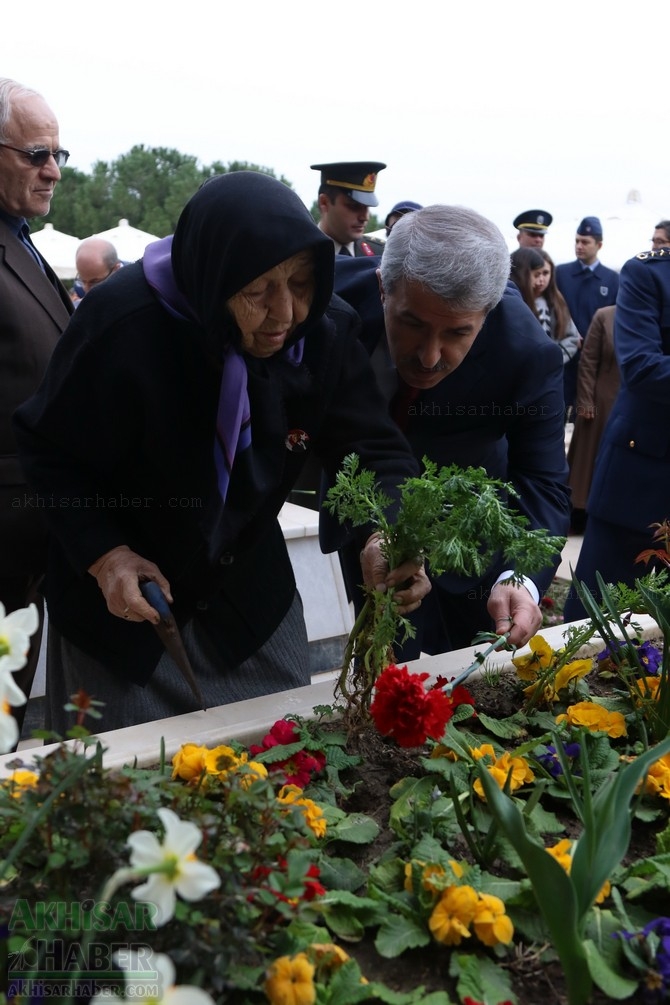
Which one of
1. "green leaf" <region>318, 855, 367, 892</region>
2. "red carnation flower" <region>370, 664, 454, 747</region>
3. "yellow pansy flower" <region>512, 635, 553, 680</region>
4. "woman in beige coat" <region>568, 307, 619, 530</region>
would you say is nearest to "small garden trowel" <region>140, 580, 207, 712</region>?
"red carnation flower" <region>370, 664, 454, 747</region>

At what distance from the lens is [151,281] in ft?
6.40

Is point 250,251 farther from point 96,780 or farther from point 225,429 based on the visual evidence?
point 96,780

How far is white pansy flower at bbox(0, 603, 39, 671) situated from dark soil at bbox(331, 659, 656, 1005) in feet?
2.01

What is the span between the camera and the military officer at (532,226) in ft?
25.1

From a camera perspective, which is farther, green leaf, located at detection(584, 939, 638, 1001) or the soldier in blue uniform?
the soldier in blue uniform

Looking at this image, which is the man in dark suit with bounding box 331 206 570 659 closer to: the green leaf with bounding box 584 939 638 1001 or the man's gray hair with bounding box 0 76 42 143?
the green leaf with bounding box 584 939 638 1001

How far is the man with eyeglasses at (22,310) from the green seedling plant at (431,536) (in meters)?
1.22

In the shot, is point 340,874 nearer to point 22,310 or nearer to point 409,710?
point 409,710

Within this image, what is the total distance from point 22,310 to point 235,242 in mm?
1241

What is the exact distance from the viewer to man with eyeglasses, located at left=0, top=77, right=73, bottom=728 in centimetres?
271

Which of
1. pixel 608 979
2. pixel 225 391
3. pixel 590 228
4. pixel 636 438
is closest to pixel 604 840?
pixel 608 979

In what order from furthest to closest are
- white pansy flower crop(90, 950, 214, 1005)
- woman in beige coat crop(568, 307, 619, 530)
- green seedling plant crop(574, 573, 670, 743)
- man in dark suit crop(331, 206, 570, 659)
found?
woman in beige coat crop(568, 307, 619, 530) < man in dark suit crop(331, 206, 570, 659) < green seedling plant crop(574, 573, 670, 743) < white pansy flower crop(90, 950, 214, 1005)

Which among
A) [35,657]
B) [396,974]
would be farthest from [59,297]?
[396,974]

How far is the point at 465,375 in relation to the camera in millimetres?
2453
